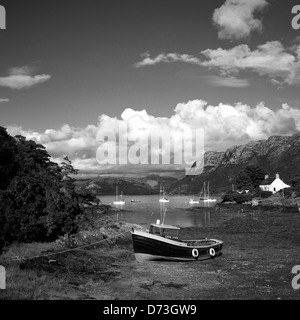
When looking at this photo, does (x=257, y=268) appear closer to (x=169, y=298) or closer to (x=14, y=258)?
(x=169, y=298)

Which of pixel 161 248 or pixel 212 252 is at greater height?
pixel 161 248

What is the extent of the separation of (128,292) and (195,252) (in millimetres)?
10825

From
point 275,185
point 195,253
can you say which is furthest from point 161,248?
point 275,185

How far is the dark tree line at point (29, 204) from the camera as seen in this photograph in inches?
1334

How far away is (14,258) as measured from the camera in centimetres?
2764

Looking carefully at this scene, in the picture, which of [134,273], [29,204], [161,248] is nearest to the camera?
[134,273]

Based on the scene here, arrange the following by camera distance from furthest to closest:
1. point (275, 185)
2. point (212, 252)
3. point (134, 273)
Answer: point (275, 185) → point (212, 252) → point (134, 273)

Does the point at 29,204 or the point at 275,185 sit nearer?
the point at 29,204

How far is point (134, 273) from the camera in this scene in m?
28.1

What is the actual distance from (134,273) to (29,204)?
15.4 meters

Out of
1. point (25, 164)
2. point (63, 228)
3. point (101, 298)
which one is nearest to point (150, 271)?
point (101, 298)

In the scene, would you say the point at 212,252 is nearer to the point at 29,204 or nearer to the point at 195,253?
the point at 195,253

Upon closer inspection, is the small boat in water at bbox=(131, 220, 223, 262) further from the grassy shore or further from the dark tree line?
the dark tree line

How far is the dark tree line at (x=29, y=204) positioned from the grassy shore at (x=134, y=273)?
194cm
